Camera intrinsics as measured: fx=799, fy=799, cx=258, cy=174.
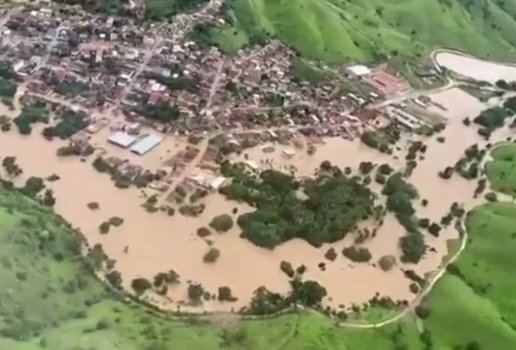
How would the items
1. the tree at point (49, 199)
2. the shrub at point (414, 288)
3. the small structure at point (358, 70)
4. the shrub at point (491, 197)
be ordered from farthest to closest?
the small structure at point (358, 70)
the shrub at point (491, 197)
the tree at point (49, 199)
the shrub at point (414, 288)

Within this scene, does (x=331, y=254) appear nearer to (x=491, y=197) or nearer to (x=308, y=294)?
(x=308, y=294)

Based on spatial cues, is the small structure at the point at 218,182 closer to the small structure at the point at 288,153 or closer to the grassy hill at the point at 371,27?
the small structure at the point at 288,153

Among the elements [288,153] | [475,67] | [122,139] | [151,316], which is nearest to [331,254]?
[288,153]

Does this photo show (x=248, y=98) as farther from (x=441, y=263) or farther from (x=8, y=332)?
(x=8, y=332)

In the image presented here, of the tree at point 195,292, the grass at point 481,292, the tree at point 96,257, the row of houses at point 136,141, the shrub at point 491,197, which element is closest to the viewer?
the grass at point 481,292

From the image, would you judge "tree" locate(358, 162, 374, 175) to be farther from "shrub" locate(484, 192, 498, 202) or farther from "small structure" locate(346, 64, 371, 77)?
"small structure" locate(346, 64, 371, 77)

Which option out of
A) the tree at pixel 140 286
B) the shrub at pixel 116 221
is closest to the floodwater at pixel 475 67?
the shrub at pixel 116 221

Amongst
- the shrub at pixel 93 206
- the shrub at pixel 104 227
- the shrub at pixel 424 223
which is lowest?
the shrub at pixel 93 206
